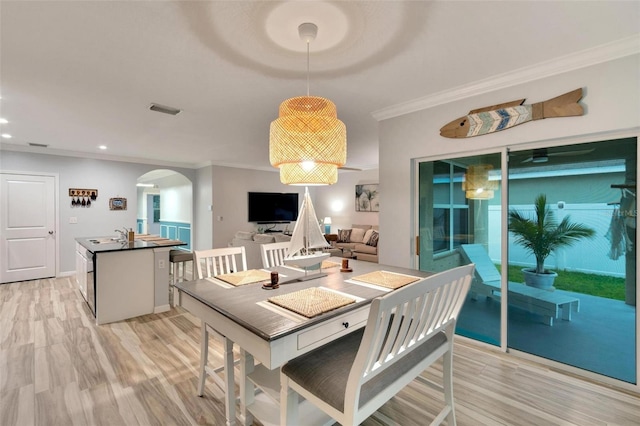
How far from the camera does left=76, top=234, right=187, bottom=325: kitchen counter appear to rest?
3.27 metres

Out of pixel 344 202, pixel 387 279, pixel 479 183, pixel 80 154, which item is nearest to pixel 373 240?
pixel 344 202

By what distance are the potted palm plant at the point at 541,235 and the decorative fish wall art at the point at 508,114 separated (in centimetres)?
67

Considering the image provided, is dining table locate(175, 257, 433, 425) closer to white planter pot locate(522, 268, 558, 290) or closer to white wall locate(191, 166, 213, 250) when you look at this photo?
white planter pot locate(522, 268, 558, 290)

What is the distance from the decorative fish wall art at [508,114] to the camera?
2.16 meters

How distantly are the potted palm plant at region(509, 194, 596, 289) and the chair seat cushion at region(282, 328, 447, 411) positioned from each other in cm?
155

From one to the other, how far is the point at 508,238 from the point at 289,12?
98.8 inches

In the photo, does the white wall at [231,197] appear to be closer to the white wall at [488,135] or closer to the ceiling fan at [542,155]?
the white wall at [488,135]

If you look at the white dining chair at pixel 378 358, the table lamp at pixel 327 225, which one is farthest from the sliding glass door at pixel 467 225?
the table lamp at pixel 327 225

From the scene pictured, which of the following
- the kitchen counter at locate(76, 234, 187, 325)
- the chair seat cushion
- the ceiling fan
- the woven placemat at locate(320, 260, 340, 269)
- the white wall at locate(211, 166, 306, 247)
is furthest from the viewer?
the white wall at locate(211, 166, 306, 247)

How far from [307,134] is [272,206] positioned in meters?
6.16

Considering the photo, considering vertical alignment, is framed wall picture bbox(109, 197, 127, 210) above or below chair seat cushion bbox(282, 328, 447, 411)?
above

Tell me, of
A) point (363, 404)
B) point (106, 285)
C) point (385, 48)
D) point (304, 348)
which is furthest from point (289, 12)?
point (106, 285)

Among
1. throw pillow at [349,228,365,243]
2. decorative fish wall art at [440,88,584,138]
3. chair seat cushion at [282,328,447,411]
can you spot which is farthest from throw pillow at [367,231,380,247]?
chair seat cushion at [282,328,447,411]

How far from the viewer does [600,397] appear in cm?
199
